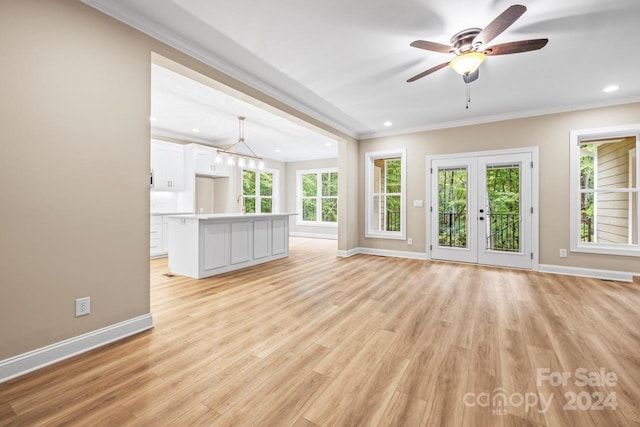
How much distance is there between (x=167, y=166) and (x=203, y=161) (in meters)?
0.88

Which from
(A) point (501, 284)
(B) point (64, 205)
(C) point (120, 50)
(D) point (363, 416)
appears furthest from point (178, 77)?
(A) point (501, 284)

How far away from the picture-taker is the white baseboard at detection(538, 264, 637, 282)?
4.06 meters

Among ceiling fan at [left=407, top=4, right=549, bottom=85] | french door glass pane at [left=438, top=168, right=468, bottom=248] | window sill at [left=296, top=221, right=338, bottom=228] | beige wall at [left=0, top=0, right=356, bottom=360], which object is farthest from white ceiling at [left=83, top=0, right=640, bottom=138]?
window sill at [left=296, top=221, right=338, bottom=228]

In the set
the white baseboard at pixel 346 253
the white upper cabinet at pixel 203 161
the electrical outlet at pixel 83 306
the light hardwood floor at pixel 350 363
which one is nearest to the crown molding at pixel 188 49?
the electrical outlet at pixel 83 306

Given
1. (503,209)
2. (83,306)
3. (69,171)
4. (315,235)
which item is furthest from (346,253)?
(69,171)

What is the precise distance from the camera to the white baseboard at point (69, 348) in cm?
172

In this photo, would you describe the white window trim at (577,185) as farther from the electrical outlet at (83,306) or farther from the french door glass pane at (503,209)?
the electrical outlet at (83,306)

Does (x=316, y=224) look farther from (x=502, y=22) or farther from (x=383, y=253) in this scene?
(x=502, y=22)

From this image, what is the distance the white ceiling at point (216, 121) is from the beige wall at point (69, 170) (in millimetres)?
1380

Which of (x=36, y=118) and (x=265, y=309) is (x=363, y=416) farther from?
(x=36, y=118)

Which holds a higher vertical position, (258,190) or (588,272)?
(258,190)

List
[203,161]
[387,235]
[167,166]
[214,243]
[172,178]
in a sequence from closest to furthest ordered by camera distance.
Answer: [214,243] < [387,235] < [167,166] < [172,178] < [203,161]

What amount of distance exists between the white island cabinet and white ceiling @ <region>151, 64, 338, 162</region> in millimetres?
1892

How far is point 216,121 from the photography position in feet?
18.2
